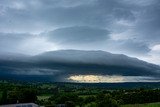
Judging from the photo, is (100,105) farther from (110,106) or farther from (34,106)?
(34,106)

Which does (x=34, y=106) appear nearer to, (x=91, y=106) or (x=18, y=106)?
(x=18, y=106)

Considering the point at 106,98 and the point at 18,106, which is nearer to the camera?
the point at 18,106

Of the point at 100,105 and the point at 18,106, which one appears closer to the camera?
the point at 18,106

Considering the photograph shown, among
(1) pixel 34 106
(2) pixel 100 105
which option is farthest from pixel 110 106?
(1) pixel 34 106

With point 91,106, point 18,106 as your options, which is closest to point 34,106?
point 18,106

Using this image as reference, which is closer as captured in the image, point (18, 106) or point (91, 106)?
point (18, 106)

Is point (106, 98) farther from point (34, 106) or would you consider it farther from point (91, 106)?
point (34, 106)

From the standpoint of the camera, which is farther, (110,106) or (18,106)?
(110,106)

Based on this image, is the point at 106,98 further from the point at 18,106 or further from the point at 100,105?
the point at 18,106
